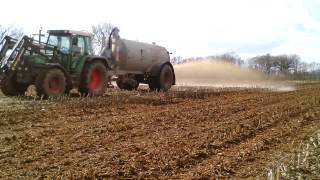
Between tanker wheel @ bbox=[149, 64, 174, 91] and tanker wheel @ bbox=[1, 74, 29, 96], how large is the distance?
6.34 m

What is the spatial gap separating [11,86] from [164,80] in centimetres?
743

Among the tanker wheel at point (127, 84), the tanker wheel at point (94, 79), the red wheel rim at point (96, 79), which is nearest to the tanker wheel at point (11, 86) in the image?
the tanker wheel at point (94, 79)

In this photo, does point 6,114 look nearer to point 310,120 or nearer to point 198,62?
point 310,120

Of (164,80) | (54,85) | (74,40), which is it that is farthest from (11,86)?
(164,80)

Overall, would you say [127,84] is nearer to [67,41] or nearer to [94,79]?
[94,79]

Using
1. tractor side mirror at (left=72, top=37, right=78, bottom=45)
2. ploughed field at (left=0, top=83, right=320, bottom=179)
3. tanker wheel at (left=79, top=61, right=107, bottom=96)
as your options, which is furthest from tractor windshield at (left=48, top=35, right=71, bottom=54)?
ploughed field at (left=0, top=83, right=320, bottom=179)

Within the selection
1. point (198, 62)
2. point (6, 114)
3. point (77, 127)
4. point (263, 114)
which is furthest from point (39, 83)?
point (198, 62)

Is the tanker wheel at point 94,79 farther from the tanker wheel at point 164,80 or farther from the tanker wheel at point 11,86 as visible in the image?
the tanker wheel at point 164,80

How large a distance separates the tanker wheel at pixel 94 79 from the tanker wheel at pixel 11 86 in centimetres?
201

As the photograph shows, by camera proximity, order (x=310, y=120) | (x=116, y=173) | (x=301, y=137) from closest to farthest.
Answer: (x=116, y=173)
(x=301, y=137)
(x=310, y=120)

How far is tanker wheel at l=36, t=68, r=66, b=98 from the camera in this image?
604 inches

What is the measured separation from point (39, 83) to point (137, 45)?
6358 millimetres

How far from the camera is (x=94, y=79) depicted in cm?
1788

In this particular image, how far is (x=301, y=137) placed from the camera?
9211mm
